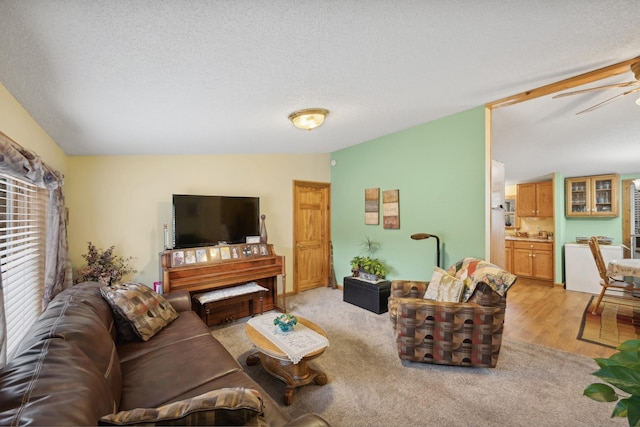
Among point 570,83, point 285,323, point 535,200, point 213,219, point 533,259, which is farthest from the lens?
point 535,200

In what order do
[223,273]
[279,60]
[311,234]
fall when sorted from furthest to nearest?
1. [311,234]
2. [223,273]
3. [279,60]

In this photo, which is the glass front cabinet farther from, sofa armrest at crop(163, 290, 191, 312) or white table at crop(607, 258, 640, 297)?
sofa armrest at crop(163, 290, 191, 312)

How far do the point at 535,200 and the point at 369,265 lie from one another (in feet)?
13.6

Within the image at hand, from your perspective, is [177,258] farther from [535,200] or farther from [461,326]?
[535,200]

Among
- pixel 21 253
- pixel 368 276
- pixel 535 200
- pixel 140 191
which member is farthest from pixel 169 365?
pixel 535 200

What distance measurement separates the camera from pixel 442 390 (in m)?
2.01

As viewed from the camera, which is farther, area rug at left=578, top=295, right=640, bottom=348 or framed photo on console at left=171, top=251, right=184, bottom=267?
framed photo on console at left=171, top=251, right=184, bottom=267

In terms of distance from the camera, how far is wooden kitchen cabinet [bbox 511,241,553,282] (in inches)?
195

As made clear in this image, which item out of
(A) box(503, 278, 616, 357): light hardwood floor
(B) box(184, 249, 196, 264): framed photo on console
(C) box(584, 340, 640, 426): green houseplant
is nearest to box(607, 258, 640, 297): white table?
(A) box(503, 278, 616, 357): light hardwood floor

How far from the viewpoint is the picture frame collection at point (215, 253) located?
122 inches

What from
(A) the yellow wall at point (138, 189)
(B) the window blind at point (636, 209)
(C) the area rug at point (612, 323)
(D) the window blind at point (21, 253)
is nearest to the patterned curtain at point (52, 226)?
(D) the window blind at point (21, 253)

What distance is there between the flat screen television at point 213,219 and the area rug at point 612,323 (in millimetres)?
4144

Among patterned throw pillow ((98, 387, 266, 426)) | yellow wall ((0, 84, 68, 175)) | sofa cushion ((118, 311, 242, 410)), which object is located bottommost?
sofa cushion ((118, 311, 242, 410))

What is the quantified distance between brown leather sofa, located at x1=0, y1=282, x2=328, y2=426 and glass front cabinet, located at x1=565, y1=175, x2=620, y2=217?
6.54 meters
